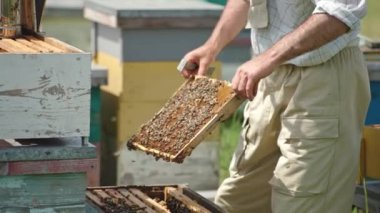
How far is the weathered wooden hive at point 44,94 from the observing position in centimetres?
296

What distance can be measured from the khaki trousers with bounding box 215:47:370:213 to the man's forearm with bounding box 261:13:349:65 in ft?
0.59

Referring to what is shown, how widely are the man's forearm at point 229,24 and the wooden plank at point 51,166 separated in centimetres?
106

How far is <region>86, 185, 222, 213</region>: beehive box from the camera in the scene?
3.55 m

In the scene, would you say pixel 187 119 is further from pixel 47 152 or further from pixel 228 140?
pixel 228 140

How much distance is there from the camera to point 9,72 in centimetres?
295

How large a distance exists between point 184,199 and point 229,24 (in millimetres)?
722

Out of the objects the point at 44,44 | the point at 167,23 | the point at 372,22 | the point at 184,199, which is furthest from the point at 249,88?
the point at 372,22

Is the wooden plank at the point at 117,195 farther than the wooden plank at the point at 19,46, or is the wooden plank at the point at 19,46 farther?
the wooden plank at the point at 117,195

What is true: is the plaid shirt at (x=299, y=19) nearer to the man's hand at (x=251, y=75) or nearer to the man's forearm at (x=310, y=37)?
the man's forearm at (x=310, y=37)

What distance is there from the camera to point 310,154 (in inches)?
139

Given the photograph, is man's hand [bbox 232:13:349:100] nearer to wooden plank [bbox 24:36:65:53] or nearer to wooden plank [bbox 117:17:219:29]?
wooden plank [bbox 24:36:65:53]

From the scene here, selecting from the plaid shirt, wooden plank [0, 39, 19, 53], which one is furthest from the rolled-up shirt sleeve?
wooden plank [0, 39, 19, 53]

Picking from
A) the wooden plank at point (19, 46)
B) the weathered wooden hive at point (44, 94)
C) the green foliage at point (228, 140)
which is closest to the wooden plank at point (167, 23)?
the green foliage at point (228, 140)

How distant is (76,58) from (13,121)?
25 centimetres
